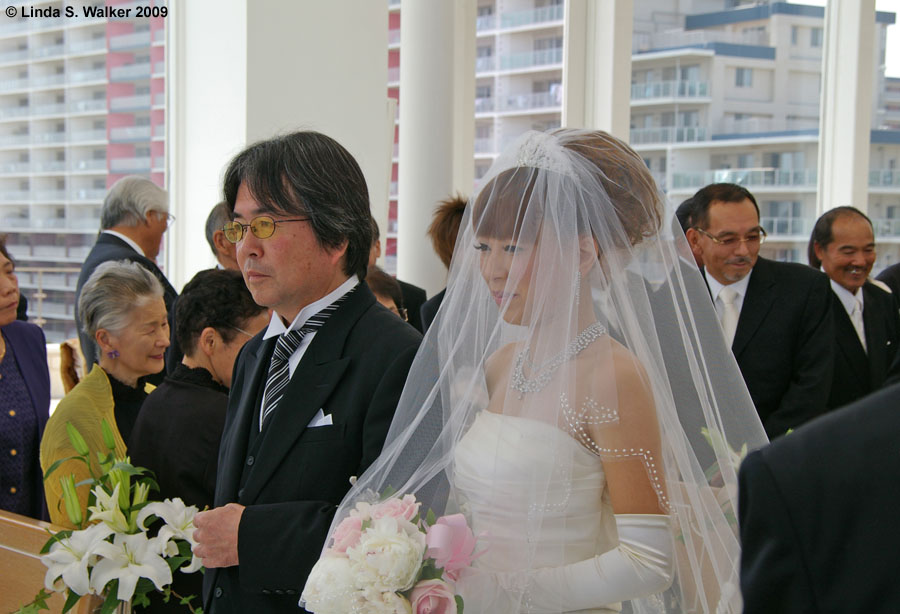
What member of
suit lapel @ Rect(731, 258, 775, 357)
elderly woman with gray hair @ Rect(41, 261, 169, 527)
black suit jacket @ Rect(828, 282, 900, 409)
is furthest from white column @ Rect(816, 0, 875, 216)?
elderly woman with gray hair @ Rect(41, 261, 169, 527)

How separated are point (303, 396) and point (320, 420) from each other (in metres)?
0.06

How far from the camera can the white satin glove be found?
1628 mm

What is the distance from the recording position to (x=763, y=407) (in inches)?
145

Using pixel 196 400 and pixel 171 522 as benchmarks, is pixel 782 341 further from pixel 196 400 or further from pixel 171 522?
pixel 171 522

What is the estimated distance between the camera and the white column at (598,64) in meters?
7.29

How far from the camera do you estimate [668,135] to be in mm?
7688

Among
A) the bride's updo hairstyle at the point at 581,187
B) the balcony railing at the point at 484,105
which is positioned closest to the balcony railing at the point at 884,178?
the balcony railing at the point at 484,105

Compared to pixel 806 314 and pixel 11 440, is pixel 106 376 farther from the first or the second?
Answer: pixel 806 314

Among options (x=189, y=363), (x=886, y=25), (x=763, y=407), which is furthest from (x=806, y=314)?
(x=886, y=25)

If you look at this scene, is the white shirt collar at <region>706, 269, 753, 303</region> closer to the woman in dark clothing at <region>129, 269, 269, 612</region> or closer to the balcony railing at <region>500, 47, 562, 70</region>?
the woman in dark clothing at <region>129, 269, 269, 612</region>

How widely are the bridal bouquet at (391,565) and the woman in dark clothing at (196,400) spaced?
844 mm

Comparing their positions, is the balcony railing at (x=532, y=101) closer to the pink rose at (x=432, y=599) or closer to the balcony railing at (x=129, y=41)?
the balcony railing at (x=129, y=41)

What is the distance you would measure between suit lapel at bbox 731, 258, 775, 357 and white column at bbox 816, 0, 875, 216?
470 centimetres

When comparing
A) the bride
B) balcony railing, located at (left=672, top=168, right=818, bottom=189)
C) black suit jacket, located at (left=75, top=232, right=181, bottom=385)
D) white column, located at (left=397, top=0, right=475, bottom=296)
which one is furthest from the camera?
balcony railing, located at (left=672, top=168, right=818, bottom=189)
